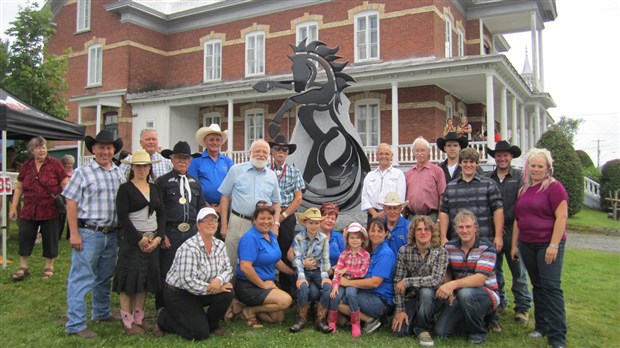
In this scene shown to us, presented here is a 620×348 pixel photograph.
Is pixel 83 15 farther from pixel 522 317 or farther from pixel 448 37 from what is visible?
pixel 522 317

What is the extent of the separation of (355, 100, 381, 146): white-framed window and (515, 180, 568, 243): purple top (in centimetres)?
1357

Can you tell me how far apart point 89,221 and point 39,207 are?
8.63ft

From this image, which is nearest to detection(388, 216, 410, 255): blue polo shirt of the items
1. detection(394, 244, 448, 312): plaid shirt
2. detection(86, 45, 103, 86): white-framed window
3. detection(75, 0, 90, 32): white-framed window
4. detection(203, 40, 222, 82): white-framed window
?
detection(394, 244, 448, 312): plaid shirt

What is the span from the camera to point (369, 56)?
1825 centimetres

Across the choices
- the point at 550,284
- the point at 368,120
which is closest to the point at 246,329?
the point at 550,284

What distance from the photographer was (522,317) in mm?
5109

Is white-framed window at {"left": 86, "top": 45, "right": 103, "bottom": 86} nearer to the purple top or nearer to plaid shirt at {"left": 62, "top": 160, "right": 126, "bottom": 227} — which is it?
plaid shirt at {"left": 62, "top": 160, "right": 126, "bottom": 227}

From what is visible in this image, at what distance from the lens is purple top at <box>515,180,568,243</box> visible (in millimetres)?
4332

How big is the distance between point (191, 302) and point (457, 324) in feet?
8.39

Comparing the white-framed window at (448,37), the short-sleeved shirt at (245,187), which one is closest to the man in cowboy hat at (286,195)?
the short-sleeved shirt at (245,187)

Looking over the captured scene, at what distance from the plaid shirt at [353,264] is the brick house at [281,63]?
1078cm

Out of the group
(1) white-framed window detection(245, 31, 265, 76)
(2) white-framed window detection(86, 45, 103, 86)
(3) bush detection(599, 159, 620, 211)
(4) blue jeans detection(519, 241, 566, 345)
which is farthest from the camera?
(2) white-framed window detection(86, 45, 103, 86)

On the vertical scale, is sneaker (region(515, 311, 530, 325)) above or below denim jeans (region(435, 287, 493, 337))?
below

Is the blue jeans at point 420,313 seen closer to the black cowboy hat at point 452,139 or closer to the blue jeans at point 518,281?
the blue jeans at point 518,281
